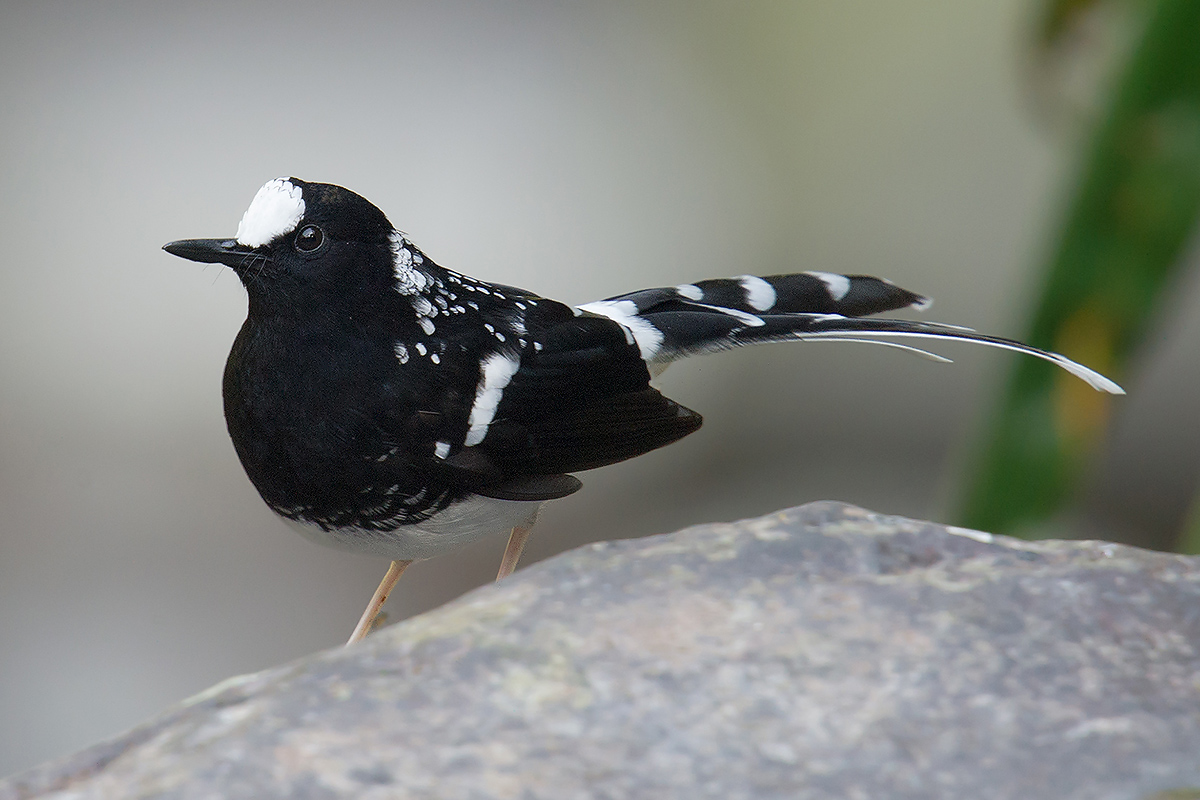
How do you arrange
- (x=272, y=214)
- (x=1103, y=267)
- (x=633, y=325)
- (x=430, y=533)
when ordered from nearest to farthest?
(x=272, y=214), (x=430, y=533), (x=1103, y=267), (x=633, y=325)

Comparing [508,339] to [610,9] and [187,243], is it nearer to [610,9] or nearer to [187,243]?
[187,243]

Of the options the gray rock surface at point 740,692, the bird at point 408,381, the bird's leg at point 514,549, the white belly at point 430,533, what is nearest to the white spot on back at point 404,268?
the bird at point 408,381

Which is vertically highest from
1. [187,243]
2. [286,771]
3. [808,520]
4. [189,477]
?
[187,243]

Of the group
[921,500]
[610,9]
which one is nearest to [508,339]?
[921,500]

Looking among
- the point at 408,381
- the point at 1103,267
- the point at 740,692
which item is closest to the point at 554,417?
the point at 408,381

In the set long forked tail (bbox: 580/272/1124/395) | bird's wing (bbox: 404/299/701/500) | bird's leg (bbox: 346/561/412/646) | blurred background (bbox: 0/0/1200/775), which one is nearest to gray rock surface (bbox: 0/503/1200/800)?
bird's wing (bbox: 404/299/701/500)

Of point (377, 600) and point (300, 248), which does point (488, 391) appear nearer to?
point (300, 248)

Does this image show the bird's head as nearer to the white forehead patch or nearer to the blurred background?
the white forehead patch
